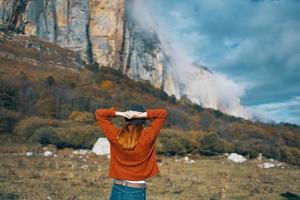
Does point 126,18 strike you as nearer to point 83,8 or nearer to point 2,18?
point 83,8

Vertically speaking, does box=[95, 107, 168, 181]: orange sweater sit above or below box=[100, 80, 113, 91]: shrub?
below

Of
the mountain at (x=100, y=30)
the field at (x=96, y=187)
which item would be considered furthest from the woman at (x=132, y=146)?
the mountain at (x=100, y=30)

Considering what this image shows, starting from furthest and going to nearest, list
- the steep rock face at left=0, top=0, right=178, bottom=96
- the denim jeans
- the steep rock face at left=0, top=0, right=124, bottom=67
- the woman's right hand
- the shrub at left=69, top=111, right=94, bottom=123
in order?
1. the steep rock face at left=0, top=0, right=178, bottom=96
2. the steep rock face at left=0, top=0, right=124, bottom=67
3. the shrub at left=69, top=111, right=94, bottom=123
4. the denim jeans
5. the woman's right hand

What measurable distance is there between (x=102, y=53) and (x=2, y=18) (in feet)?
66.9

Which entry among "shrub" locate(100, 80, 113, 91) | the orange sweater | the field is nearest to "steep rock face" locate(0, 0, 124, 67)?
"shrub" locate(100, 80, 113, 91)

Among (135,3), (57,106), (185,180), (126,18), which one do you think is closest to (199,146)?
(57,106)

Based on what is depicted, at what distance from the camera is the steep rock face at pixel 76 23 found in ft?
267

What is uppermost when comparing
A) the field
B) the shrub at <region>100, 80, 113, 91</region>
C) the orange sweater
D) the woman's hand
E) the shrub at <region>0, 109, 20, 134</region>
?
the shrub at <region>100, 80, 113, 91</region>

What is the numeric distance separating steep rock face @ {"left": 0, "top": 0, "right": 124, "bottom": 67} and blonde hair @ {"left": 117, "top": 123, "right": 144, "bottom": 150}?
256ft

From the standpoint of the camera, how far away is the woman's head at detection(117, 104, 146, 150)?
3.95 meters

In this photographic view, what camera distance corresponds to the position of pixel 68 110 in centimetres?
4553

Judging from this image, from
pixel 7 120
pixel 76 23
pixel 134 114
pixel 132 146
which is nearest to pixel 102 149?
pixel 7 120

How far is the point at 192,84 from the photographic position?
14075 centimetres

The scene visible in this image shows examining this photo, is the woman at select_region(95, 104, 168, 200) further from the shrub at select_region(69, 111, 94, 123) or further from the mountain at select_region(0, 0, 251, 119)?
the mountain at select_region(0, 0, 251, 119)
